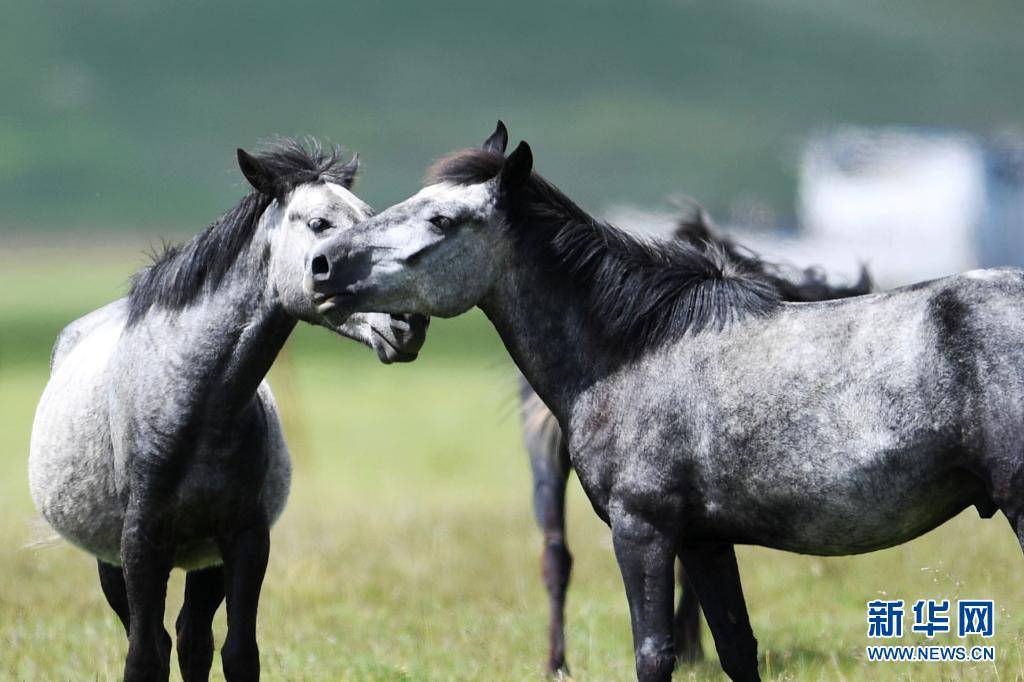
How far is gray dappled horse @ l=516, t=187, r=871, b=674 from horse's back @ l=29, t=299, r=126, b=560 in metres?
2.32

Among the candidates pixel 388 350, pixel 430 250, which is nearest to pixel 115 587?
pixel 388 350

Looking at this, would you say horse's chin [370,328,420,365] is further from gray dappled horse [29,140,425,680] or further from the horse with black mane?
the horse with black mane

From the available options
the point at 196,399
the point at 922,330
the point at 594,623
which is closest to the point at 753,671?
the point at 922,330

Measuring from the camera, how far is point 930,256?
5334 cm

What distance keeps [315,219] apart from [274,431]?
1.26m

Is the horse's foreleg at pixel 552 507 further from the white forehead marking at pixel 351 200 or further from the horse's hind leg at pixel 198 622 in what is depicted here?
the white forehead marking at pixel 351 200

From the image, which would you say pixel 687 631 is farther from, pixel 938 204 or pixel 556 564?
pixel 938 204

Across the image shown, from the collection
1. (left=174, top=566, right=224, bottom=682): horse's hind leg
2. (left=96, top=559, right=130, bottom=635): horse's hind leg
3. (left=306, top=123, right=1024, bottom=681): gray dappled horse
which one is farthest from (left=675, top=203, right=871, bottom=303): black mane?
(left=96, top=559, right=130, bottom=635): horse's hind leg

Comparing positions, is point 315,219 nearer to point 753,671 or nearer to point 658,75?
point 753,671

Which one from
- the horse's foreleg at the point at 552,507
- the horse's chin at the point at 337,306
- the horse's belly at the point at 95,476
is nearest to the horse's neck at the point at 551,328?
the horse's chin at the point at 337,306

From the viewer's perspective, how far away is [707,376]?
5.29 metres

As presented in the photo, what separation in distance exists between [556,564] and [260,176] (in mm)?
3461

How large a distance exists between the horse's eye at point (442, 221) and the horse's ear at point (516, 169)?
279mm

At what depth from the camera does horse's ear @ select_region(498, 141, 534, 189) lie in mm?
5375
